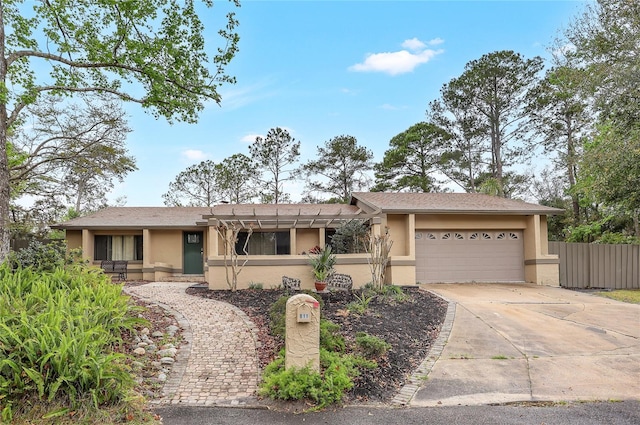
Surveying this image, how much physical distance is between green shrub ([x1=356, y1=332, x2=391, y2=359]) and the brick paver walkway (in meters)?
1.50

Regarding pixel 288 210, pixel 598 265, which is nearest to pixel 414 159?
pixel 288 210

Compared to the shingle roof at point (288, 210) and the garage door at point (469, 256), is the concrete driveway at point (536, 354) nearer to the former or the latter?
the garage door at point (469, 256)

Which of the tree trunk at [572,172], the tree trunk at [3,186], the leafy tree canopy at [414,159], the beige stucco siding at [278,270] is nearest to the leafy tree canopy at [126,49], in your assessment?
the tree trunk at [3,186]

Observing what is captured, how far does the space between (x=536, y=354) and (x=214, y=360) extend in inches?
185

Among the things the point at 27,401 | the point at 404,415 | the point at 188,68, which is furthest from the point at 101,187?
the point at 404,415

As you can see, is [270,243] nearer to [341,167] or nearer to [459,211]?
[459,211]

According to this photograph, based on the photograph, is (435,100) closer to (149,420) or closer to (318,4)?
(318,4)

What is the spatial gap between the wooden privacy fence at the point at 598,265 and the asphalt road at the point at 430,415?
1077 centimetres

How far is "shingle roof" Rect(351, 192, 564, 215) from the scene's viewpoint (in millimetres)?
12500

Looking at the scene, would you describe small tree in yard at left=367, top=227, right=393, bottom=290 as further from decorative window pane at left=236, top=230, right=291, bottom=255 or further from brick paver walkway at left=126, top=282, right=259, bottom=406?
decorative window pane at left=236, top=230, right=291, bottom=255

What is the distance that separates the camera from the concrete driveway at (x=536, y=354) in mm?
4340

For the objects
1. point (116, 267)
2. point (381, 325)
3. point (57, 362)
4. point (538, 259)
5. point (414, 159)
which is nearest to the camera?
point (57, 362)

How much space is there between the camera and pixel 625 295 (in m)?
11.0

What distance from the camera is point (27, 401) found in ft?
11.6
